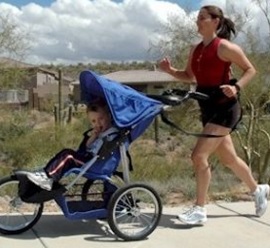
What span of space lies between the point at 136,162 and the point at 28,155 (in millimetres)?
4368

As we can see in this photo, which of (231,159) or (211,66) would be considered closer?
(211,66)

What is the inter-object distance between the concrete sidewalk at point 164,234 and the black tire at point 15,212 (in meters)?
0.08

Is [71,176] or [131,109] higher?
[131,109]

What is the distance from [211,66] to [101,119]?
1216 millimetres

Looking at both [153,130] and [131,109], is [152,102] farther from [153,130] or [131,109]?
[153,130]

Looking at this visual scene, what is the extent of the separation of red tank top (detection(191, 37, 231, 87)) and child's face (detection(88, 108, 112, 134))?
3.49ft

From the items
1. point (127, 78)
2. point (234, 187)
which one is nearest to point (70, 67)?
point (127, 78)

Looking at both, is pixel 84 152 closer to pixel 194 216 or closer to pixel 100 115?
pixel 100 115

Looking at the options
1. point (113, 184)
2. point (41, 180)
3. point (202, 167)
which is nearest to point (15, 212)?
point (41, 180)

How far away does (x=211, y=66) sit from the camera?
22.2 feet

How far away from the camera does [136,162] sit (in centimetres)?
1373

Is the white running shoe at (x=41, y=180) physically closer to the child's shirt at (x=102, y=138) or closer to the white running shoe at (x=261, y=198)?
the child's shirt at (x=102, y=138)

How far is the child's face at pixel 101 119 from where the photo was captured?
6.52 meters

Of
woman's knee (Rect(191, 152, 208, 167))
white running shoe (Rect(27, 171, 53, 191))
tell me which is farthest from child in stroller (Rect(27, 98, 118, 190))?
woman's knee (Rect(191, 152, 208, 167))
